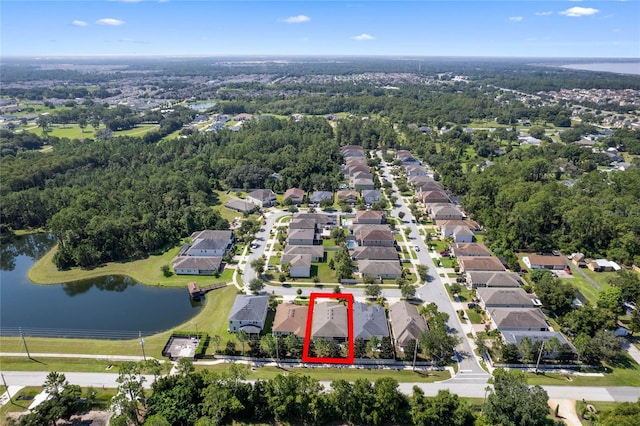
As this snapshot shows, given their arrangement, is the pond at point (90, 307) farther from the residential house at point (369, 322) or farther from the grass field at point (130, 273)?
the residential house at point (369, 322)

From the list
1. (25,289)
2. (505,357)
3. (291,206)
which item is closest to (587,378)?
(505,357)

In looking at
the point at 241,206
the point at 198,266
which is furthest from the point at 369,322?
the point at 241,206

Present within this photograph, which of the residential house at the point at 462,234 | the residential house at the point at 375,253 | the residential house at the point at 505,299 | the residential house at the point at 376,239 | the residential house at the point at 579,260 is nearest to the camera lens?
the residential house at the point at 505,299

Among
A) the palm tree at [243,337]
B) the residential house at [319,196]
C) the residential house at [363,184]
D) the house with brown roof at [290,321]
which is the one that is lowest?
the house with brown roof at [290,321]

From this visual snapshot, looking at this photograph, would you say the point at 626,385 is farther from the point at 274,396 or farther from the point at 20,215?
the point at 20,215

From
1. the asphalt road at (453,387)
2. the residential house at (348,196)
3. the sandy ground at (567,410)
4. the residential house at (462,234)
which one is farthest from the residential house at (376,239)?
the sandy ground at (567,410)

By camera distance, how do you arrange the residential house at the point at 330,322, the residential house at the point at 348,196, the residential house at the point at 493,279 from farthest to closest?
the residential house at the point at 348,196 → the residential house at the point at 493,279 → the residential house at the point at 330,322

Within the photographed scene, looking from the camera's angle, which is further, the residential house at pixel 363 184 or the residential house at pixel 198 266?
the residential house at pixel 363 184
